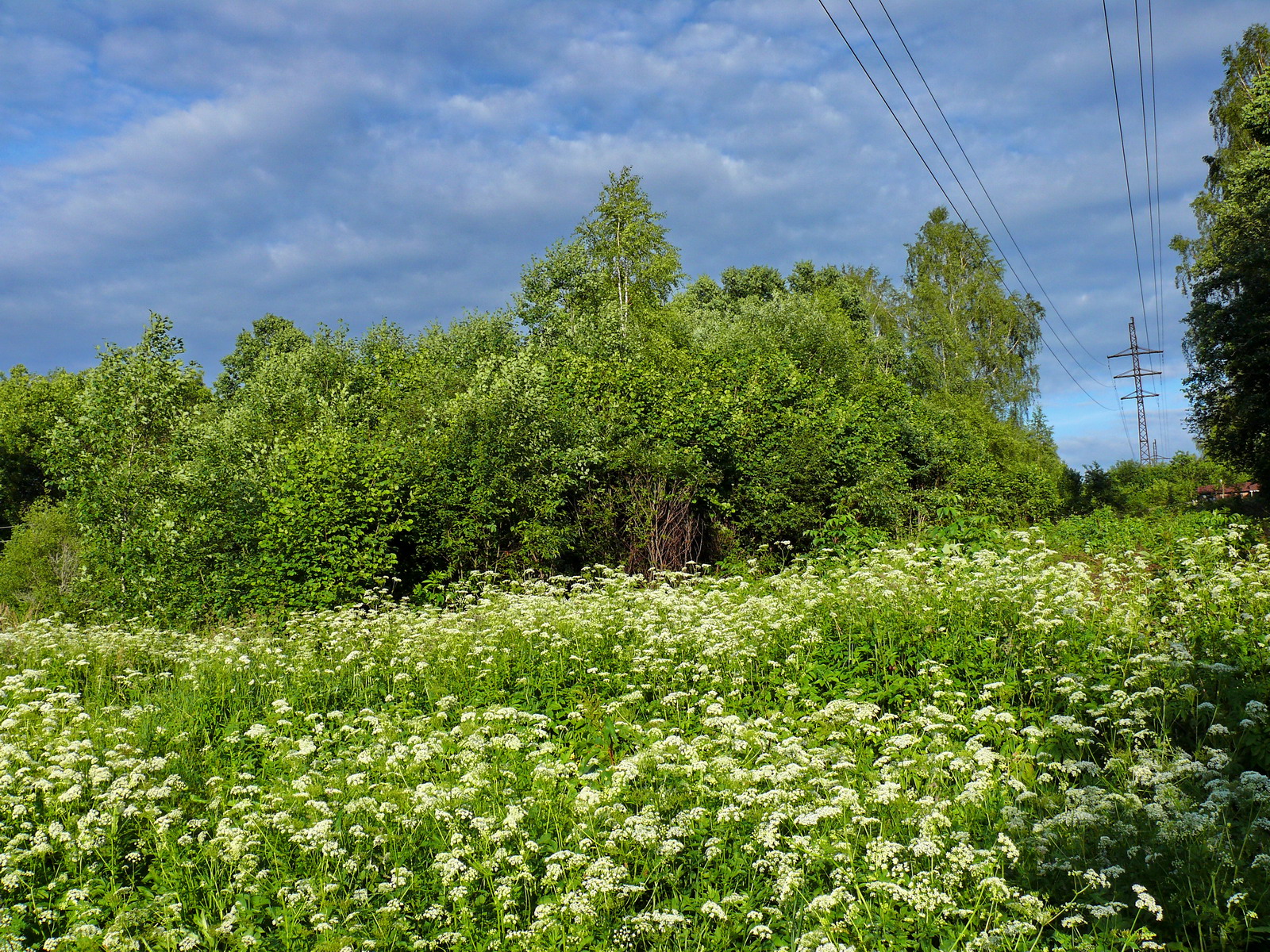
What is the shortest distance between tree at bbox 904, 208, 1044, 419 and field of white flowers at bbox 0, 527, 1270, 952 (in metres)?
38.8

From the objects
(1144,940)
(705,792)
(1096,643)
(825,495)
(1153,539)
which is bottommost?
(1144,940)

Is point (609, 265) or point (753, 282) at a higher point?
point (753, 282)

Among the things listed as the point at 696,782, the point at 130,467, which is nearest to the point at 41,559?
the point at 130,467

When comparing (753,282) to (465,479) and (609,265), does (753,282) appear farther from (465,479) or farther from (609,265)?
(465,479)

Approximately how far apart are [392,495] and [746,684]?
9.55 metres

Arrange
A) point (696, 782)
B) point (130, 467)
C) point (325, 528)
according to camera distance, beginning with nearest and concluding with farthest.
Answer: point (696, 782) < point (325, 528) < point (130, 467)

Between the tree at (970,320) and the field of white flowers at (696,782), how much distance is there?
3880 cm

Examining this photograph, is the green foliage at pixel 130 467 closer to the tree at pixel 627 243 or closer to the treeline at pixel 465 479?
the treeline at pixel 465 479

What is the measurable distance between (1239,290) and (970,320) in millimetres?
22435

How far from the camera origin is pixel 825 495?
17.8 meters

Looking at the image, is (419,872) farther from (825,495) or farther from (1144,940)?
(825,495)

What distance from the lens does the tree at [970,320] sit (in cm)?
4428

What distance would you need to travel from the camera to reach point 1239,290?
24.5 meters

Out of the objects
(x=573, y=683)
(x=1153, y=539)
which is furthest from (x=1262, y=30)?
(x=573, y=683)
